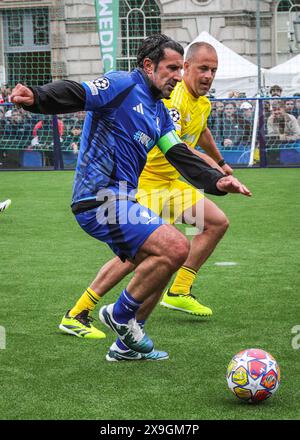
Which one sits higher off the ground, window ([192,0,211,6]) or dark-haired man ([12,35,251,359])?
window ([192,0,211,6])

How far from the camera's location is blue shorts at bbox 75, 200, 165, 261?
5676mm

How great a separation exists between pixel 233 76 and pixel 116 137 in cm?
1967

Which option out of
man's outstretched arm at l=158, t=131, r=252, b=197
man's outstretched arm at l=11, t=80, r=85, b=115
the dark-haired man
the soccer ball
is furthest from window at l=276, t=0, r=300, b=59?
the soccer ball

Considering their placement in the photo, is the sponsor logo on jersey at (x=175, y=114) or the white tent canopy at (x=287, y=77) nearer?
the sponsor logo on jersey at (x=175, y=114)

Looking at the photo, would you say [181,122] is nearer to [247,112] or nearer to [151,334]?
[151,334]

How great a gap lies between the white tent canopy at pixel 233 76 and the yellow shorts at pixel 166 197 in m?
17.3

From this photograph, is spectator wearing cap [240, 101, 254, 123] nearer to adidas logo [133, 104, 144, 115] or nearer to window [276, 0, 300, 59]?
window [276, 0, 300, 59]

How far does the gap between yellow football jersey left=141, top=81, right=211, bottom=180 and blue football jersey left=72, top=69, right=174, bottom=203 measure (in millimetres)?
1559

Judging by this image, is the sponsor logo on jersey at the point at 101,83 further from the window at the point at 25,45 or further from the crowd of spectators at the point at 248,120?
the window at the point at 25,45

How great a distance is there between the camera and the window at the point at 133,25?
32531 mm

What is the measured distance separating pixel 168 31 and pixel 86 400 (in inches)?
1132

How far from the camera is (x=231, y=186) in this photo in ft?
19.1

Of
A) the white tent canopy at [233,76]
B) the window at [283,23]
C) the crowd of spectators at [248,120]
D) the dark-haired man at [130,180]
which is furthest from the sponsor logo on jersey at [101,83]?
the window at [283,23]

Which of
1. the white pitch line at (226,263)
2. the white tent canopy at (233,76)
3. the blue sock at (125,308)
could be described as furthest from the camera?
the white tent canopy at (233,76)
